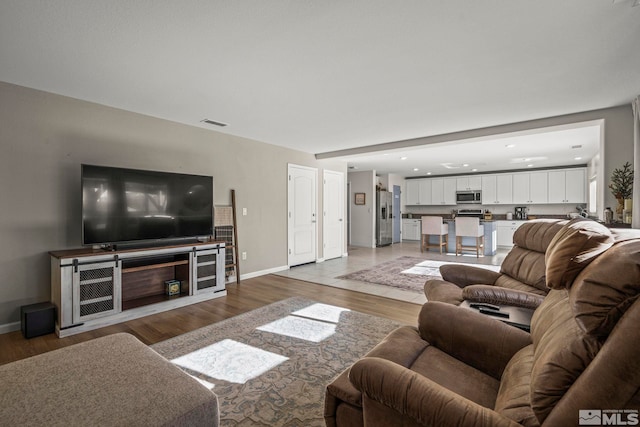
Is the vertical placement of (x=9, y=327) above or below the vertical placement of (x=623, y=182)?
below

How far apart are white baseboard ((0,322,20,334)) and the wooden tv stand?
36 cm

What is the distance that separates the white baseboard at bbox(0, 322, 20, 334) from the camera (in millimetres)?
2807

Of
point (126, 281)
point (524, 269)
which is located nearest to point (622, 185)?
point (524, 269)

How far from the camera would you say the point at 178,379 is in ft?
4.21

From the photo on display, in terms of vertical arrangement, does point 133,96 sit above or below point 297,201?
above

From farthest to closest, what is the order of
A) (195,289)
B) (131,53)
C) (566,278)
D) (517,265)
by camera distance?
(195,289)
(517,265)
(131,53)
(566,278)

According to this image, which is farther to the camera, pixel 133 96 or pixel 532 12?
pixel 133 96

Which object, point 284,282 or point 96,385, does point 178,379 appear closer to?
point 96,385

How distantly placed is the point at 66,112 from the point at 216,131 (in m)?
1.78

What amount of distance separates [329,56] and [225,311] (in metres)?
2.90

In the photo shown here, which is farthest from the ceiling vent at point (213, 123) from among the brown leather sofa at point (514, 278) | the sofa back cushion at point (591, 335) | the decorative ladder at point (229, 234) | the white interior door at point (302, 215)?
the sofa back cushion at point (591, 335)

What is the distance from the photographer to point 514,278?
2537 mm

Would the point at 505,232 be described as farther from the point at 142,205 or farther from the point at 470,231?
the point at 142,205

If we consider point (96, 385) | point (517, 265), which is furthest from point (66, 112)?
point (517, 265)
